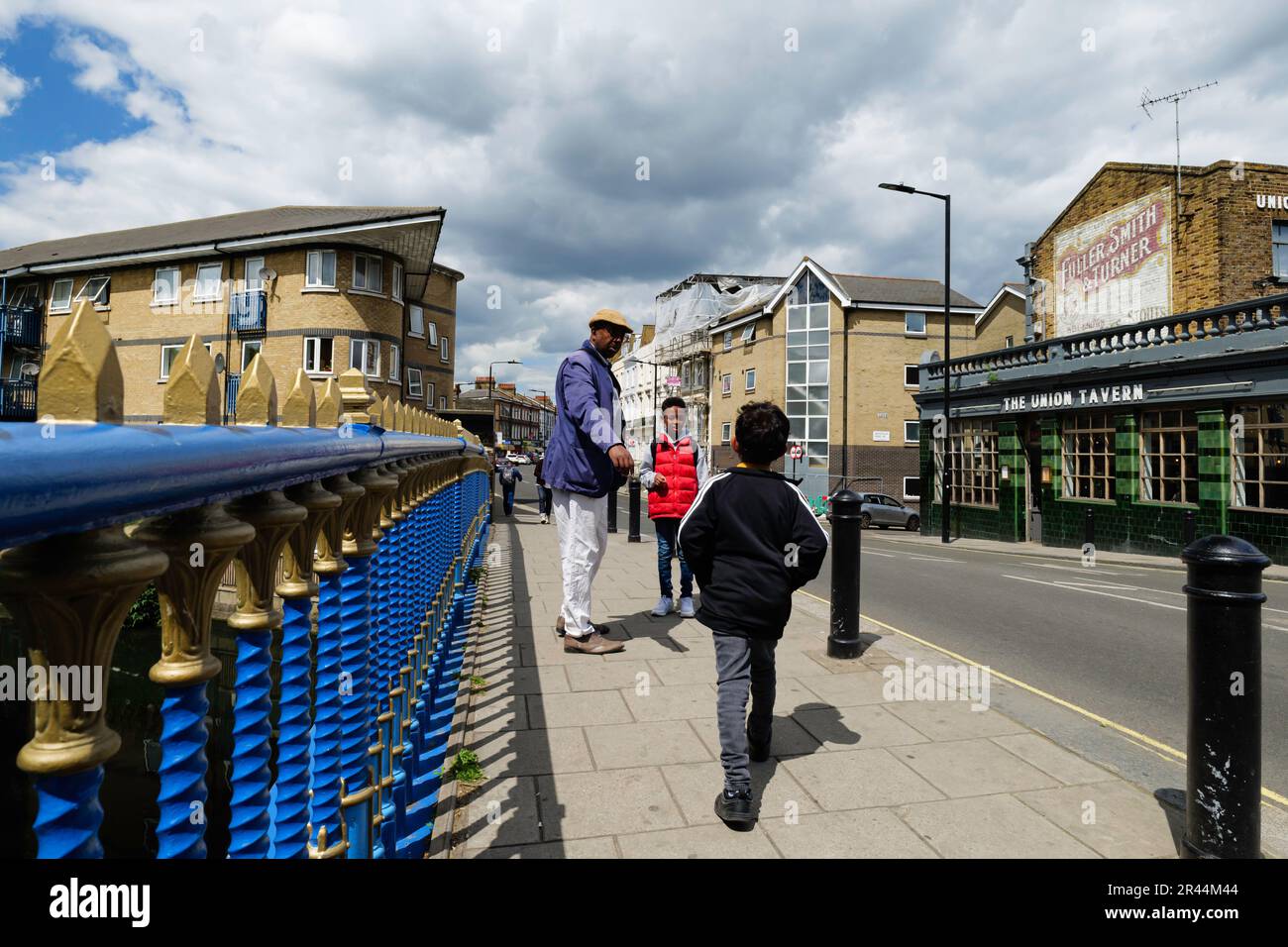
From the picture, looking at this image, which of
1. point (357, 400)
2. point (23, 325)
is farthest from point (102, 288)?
point (357, 400)

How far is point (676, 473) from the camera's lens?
6.36 m

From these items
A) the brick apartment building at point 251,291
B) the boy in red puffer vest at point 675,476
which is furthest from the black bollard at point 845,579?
the brick apartment building at point 251,291

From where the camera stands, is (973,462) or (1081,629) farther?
(973,462)

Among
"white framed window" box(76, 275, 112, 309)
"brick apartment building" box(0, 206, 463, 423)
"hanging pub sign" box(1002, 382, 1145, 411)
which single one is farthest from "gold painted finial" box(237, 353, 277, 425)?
"white framed window" box(76, 275, 112, 309)

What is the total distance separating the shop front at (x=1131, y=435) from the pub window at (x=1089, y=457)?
3 cm

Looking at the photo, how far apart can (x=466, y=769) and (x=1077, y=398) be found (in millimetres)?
19037

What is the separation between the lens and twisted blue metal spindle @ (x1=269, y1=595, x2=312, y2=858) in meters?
1.34

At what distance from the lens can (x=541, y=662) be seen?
16.1 feet

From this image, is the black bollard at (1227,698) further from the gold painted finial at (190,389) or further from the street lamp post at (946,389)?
the street lamp post at (946,389)

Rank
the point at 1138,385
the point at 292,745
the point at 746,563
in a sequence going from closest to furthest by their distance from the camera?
the point at 292,745
the point at 746,563
the point at 1138,385

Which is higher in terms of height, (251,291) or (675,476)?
(251,291)

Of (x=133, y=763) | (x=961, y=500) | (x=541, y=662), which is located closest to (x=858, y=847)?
(x=541, y=662)

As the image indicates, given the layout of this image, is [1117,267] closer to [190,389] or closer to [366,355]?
[366,355]

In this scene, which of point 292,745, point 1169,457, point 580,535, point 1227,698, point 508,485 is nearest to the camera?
point 292,745
